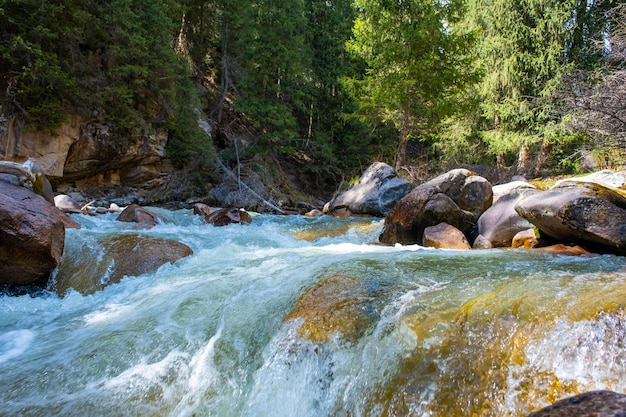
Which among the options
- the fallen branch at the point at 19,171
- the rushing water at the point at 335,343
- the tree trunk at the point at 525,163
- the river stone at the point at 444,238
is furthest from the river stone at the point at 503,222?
the tree trunk at the point at 525,163

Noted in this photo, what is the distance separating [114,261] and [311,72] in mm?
14953

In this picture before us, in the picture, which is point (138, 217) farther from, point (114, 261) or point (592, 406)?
point (592, 406)

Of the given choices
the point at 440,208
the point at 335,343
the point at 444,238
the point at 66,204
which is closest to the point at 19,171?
the point at 66,204

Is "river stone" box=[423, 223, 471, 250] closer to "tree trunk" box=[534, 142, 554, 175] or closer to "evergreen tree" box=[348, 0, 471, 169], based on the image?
"evergreen tree" box=[348, 0, 471, 169]

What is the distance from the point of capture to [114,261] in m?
5.10

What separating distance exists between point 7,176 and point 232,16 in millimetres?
13855

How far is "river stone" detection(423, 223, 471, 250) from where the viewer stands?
6.04m

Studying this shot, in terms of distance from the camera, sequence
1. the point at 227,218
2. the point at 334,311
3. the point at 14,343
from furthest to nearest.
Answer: the point at 227,218 → the point at 14,343 → the point at 334,311

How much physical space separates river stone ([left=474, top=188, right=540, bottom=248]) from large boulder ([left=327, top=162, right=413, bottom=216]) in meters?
3.72

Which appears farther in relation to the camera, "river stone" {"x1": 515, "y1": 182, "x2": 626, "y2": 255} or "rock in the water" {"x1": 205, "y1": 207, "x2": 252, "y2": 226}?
"rock in the water" {"x1": 205, "y1": 207, "x2": 252, "y2": 226}

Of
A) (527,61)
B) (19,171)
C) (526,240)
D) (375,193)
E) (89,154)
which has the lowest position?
(526,240)

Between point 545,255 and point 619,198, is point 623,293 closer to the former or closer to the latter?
point 545,255

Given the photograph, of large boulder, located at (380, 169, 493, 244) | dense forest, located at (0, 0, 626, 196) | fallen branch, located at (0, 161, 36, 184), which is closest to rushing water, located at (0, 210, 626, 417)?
fallen branch, located at (0, 161, 36, 184)

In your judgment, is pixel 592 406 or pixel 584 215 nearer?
→ pixel 592 406
